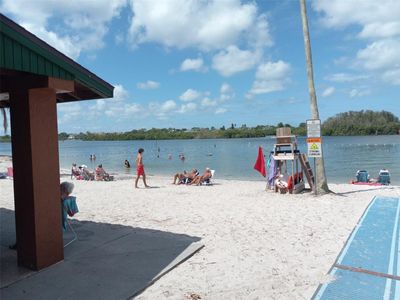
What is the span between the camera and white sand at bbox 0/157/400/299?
14.8 feet

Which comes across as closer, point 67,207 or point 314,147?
point 67,207

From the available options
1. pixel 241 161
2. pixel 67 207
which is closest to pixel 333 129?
pixel 241 161

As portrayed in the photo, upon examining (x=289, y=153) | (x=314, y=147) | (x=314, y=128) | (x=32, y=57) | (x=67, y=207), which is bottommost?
(x=67, y=207)

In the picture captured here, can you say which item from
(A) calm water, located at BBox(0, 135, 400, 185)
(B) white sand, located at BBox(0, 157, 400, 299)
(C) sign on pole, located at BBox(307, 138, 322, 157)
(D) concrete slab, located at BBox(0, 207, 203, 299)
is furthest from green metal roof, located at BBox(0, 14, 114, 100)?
(A) calm water, located at BBox(0, 135, 400, 185)

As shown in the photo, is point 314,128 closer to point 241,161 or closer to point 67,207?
point 67,207

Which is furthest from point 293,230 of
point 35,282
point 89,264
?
point 35,282

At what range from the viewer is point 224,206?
392 inches

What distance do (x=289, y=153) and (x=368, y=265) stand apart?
23.3 ft

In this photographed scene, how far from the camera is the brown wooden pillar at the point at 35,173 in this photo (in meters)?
4.58

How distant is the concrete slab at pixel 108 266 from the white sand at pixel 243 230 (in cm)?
24

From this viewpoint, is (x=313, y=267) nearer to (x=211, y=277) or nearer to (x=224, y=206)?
(x=211, y=277)

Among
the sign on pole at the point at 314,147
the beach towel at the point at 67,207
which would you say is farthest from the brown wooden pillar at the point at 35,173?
the sign on pole at the point at 314,147

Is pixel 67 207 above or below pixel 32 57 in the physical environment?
below

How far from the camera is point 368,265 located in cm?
517
